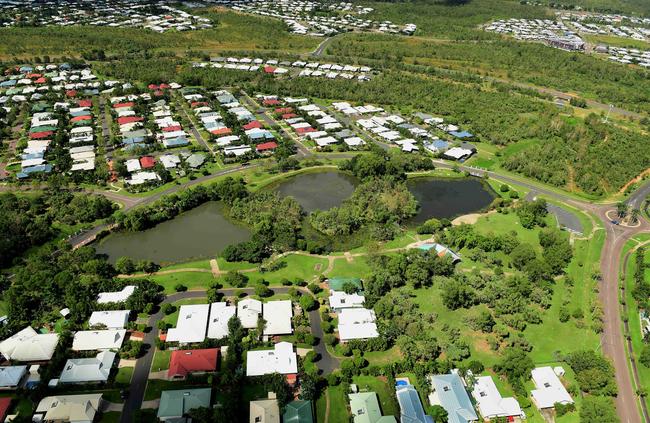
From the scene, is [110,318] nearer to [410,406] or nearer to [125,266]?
[125,266]

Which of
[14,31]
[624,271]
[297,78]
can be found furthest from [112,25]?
[624,271]

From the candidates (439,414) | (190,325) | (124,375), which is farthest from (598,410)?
(124,375)

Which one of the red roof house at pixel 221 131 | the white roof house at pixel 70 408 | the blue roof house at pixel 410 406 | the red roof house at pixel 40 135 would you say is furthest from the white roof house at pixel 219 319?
the red roof house at pixel 40 135

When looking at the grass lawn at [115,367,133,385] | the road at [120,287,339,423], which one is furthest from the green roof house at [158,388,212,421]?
the grass lawn at [115,367,133,385]

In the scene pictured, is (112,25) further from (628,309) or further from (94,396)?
(628,309)

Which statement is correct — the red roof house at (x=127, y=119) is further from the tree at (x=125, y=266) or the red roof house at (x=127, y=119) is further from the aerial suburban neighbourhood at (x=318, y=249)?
the tree at (x=125, y=266)

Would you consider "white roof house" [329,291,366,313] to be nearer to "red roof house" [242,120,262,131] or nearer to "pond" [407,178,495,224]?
"pond" [407,178,495,224]
